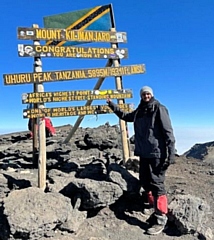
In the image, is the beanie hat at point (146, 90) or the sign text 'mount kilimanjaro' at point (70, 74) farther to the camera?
the sign text 'mount kilimanjaro' at point (70, 74)

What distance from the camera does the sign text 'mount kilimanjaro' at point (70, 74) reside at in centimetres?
840

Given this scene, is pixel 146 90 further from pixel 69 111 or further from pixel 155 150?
pixel 69 111

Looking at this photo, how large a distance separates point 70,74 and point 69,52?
602 millimetres

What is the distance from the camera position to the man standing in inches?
291

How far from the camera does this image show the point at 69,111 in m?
8.95

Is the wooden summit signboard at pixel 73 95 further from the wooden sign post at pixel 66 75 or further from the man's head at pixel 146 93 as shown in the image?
the man's head at pixel 146 93

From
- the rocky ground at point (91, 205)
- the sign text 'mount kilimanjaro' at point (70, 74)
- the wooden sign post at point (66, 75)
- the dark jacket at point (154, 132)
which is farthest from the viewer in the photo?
the wooden sign post at point (66, 75)

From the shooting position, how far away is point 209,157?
2056 cm

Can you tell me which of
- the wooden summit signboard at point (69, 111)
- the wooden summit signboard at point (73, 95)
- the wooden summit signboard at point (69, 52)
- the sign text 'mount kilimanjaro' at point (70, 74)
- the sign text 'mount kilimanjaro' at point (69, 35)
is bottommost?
the wooden summit signboard at point (69, 111)

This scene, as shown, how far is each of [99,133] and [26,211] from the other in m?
6.24

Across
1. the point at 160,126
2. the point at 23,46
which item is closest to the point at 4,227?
the point at 160,126

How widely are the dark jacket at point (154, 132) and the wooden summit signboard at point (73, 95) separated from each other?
1815 millimetres

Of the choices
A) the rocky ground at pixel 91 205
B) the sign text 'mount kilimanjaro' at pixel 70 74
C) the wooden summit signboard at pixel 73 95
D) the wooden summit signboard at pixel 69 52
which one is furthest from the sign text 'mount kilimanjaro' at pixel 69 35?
the rocky ground at pixel 91 205

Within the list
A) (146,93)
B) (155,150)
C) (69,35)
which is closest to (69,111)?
(69,35)
